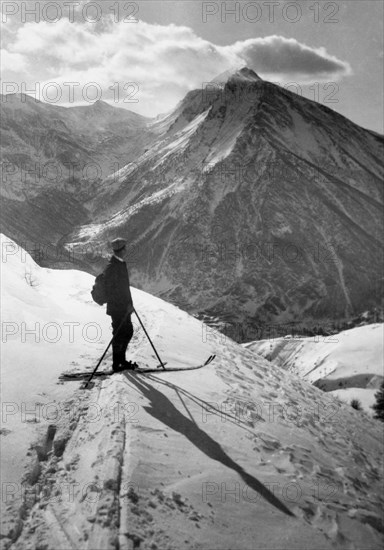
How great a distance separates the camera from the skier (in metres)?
11.0

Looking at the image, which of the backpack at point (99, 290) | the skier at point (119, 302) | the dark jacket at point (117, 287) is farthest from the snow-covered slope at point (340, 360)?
the backpack at point (99, 290)

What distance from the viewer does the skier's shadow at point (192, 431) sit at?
23.0 ft

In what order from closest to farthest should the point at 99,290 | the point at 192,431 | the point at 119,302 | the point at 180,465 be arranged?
the point at 180,465 < the point at 192,431 < the point at 99,290 < the point at 119,302

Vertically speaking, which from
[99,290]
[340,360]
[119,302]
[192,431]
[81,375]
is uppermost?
[99,290]

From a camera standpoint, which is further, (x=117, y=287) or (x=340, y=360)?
(x=340, y=360)

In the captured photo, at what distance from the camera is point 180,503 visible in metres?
6.23

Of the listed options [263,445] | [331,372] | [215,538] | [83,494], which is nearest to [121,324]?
[263,445]

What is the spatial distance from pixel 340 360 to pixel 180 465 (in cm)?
7856

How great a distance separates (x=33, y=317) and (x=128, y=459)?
8.70 m

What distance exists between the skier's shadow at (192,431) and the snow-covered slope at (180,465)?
1.0 inches

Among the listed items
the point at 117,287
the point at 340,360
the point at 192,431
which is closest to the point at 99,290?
the point at 117,287

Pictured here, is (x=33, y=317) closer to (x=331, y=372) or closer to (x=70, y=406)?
(x=70, y=406)

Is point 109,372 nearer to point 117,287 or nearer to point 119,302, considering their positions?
point 119,302

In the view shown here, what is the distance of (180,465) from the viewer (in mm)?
7059
